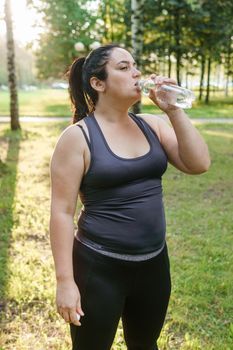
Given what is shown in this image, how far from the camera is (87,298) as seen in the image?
74.4 inches

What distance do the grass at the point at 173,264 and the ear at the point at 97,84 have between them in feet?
6.38

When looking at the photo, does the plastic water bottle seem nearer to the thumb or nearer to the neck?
the neck

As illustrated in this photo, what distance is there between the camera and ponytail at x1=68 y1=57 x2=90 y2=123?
2053mm

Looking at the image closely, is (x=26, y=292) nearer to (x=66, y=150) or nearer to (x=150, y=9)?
(x=66, y=150)

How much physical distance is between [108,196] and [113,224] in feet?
0.40

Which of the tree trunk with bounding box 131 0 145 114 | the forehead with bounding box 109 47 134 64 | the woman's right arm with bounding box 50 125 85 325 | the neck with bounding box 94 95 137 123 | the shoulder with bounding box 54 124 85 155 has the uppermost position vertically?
the forehead with bounding box 109 47 134 64

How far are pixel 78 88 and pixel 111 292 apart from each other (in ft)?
3.10

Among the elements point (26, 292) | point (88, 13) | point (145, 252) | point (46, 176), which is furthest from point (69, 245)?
point (88, 13)

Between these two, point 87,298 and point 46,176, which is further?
point 46,176

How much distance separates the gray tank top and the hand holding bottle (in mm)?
187

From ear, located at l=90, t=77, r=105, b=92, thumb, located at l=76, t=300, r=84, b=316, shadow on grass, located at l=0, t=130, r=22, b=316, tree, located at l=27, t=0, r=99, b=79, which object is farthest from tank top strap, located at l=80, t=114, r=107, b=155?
tree, located at l=27, t=0, r=99, b=79

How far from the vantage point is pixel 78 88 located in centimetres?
206

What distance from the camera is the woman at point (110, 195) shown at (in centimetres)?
178

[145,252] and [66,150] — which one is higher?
[66,150]
